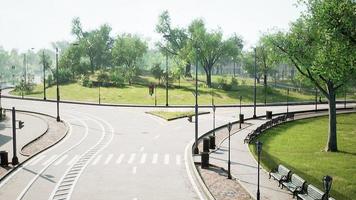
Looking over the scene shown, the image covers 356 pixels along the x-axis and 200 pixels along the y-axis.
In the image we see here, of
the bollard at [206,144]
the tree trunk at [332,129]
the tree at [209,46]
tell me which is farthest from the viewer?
the tree at [209,46]

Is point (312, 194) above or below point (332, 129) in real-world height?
below

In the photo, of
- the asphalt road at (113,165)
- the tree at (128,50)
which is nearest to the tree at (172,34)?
the tree at (128,50)

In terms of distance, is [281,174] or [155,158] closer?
[281,174]

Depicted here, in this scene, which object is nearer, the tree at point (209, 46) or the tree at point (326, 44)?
the tree at point (326, 44)

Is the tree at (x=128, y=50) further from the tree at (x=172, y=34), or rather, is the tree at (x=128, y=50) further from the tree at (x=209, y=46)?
the tree at (x=209, y=46)

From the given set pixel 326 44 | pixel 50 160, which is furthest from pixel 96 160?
pixel 326 44

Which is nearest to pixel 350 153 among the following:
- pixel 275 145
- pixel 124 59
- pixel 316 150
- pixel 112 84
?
pixel 316 150

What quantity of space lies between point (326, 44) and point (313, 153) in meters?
9.41

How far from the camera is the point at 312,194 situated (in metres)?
20.6

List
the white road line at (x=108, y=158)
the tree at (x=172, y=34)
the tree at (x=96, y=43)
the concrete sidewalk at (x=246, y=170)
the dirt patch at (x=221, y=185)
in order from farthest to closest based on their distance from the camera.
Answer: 1. the tree at (x=96, y=43)
2. the tree at (x=172, y=34)
3. the white road line at (x=108, y=158)
4. the concrete sidewalk at (x=246, y=170)
5. the dirt patch at (x=221, y=185)

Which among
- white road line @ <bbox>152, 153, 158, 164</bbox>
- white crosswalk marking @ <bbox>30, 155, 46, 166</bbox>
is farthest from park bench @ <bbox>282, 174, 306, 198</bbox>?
white crosswalk marking @ <bbox>30, 155, 46, 166</bbox>

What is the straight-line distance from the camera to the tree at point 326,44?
27.8 metres

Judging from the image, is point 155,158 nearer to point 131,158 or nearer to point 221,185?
point 131,158

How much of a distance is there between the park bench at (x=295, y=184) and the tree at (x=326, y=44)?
10.8 meters
